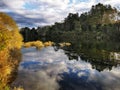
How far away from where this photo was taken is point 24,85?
32.2 meters

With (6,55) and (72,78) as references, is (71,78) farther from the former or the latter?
(6,55)

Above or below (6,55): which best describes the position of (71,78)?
below

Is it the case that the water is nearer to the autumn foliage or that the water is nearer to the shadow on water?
the shadow on water

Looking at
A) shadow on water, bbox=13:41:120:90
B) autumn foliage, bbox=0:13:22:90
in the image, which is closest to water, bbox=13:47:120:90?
shadow on water, bbox=13:41:120:90

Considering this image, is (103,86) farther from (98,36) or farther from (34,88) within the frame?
(98,36)

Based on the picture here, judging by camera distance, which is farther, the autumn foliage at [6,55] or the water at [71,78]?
the water at [71,78]

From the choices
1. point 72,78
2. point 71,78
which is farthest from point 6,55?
point 72,78

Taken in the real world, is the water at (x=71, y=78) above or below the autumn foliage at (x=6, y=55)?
below

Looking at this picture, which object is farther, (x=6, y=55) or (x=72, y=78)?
(x=72, y=78)

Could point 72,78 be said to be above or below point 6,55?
below

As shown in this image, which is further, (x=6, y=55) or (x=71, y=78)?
(x=71, y=78)

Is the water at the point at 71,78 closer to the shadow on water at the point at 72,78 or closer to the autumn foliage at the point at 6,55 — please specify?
the shadow on water at the point at 72,78

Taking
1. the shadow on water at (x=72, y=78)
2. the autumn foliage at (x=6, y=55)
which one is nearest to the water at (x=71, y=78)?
the shadow on water at (x=72, y=78)

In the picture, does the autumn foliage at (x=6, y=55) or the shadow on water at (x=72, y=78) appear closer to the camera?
the autumn foliage at (x=6, y=55)
